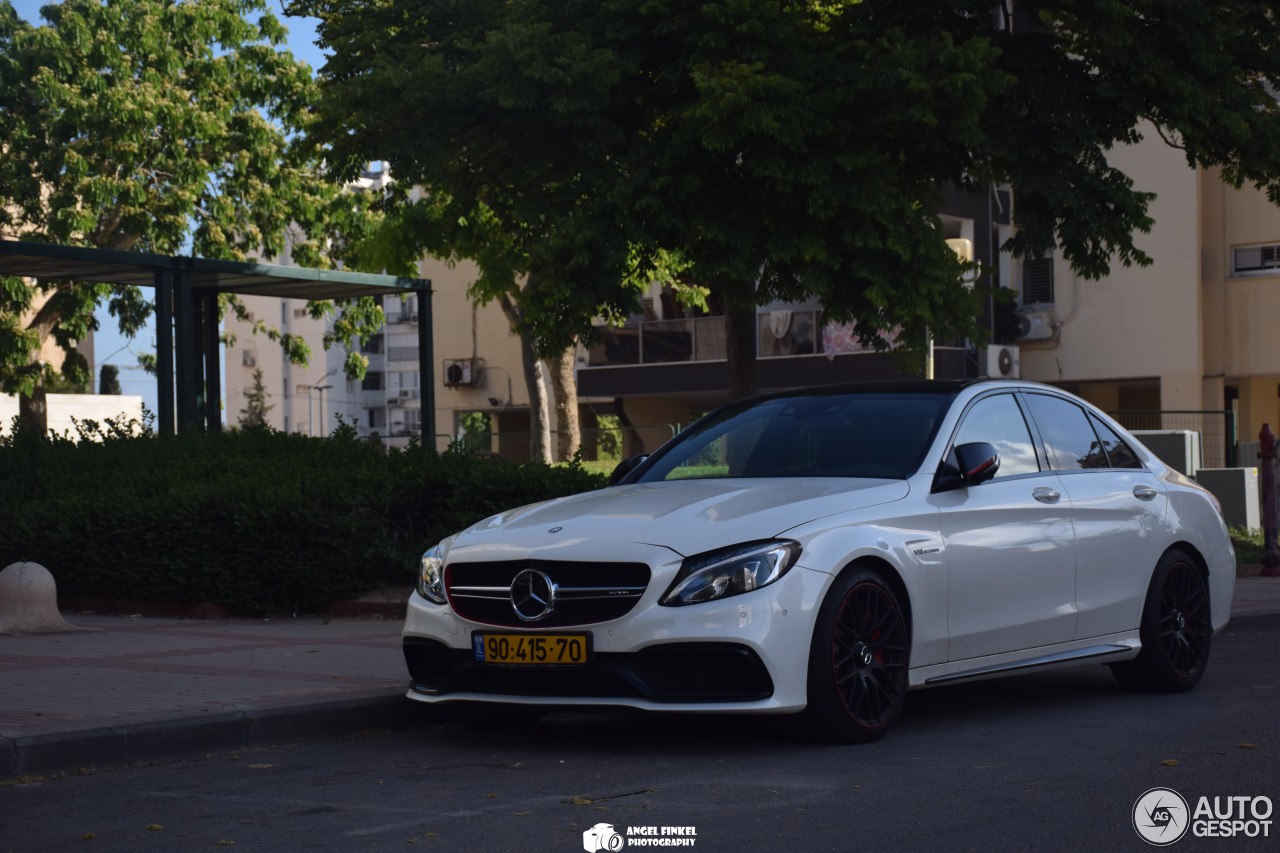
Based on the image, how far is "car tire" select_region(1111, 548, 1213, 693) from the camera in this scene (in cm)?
883

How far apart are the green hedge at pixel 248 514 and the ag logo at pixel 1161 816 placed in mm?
7778

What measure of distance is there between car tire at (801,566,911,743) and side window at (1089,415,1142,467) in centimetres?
238

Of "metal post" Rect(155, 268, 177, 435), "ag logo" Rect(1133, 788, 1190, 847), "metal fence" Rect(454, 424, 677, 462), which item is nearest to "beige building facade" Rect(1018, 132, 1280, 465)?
"metal fence" Rect(454, 424, 677, 462)

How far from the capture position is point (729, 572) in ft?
22.1

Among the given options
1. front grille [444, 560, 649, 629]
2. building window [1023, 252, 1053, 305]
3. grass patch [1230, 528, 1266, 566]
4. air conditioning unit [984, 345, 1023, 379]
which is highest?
building window [1023, 252, 1053, 305]

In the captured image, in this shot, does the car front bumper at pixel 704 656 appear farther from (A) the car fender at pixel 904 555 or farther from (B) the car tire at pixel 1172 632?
(B) the car tire at pixel 1172 632

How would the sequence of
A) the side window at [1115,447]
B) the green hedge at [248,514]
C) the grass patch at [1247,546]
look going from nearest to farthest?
the side window at [1115,447] < the green hedge at [248,514] < the grass patch at [1247,546]

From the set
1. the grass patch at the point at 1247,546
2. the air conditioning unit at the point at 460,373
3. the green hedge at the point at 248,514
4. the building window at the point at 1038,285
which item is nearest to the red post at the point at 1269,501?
the grass patch at the point at 1247,546

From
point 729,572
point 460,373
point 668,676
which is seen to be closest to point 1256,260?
point 460,373

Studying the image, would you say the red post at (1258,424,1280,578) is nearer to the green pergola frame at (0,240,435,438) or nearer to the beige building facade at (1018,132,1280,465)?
the green pergola frame at (0,240,435,438)

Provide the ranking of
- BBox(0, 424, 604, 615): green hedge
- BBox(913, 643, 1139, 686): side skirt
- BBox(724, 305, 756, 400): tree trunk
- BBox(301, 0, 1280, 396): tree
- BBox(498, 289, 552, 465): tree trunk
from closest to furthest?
BBox(913, 643, 1139, 686): side skirt, BBox(0, 424, 604, 615): green hedge, BBox(301, 0, 1280, 396): tree, BBox(724, 305, 756, 400): tree trunk, BBox(498, 289, 552, 465): tree trunk

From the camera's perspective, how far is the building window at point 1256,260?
3716cm

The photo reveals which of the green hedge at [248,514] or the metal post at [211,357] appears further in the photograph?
the metal post at [211,357]

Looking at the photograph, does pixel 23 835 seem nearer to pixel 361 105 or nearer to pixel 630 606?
pixel 630 606
